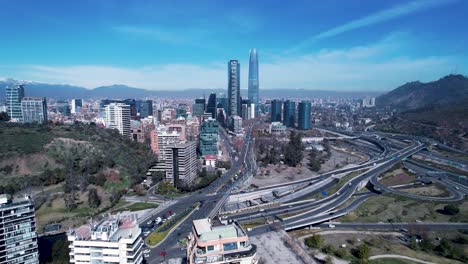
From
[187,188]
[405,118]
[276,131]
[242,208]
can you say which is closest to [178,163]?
[187,188]

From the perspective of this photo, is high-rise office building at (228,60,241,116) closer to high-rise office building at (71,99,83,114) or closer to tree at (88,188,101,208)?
high-rise office building at (71,99,83,114)

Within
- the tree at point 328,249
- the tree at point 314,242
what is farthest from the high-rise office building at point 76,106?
the tree at point 328,249

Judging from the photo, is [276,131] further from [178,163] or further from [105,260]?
[105,260]

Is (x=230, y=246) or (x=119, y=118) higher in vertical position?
(x=119, y=118)

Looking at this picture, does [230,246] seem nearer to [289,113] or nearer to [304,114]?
[304,114]

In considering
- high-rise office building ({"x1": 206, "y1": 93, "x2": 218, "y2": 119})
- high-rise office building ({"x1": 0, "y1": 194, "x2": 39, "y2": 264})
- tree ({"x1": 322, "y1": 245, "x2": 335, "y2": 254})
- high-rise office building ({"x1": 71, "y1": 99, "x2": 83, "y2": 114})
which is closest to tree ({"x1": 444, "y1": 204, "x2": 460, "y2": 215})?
tree ({"x1": 322, "y1": 245, "x2": 335, "y2": 254})

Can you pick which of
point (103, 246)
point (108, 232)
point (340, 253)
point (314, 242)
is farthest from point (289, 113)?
point (103, 246)

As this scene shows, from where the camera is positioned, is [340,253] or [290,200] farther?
[290,200]
